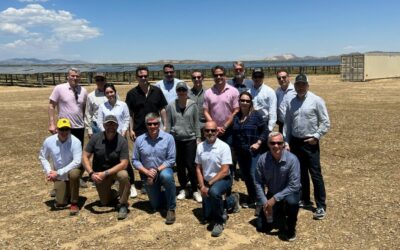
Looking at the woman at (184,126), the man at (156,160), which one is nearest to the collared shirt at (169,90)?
the woman at (184,126)

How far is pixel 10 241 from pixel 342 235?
4.11 m

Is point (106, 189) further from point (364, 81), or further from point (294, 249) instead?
point (364, 81)

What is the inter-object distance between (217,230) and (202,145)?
114 cm

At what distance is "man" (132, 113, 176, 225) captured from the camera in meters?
5.56

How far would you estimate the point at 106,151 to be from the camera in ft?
18.9

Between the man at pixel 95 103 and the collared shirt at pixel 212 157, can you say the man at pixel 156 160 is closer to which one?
the collared shirt at pixel 212 157

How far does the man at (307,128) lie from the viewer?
5.34 metres

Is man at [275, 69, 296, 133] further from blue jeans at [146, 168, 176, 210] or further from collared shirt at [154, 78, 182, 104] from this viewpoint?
blue jeans at [146, 168, 176, 210]

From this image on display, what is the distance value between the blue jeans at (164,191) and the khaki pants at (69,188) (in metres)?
1.07

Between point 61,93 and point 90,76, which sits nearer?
point 61,93

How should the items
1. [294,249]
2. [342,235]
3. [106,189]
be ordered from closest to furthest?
[294,249], [342,235], [106,189]

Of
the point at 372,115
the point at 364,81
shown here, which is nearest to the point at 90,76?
the point at 364,81

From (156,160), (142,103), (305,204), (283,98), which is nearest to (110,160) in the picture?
(156,160)

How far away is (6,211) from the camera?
6027 millimetres
